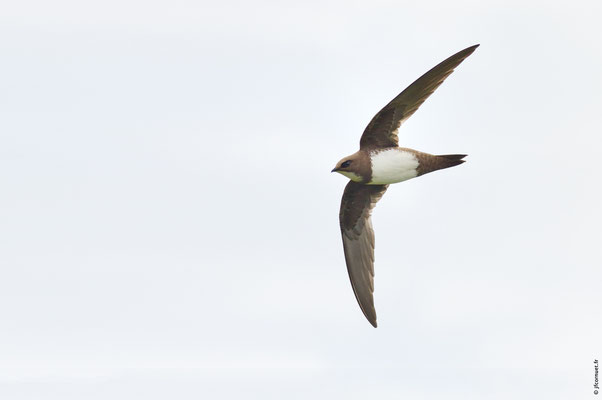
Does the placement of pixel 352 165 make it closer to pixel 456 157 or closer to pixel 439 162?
pixel 439 162

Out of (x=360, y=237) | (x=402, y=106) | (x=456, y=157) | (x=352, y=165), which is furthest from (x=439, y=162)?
(x=360, y=237)

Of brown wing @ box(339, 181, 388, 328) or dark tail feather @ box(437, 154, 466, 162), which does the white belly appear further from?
brown wing @ box(339, 181, 388, 328)

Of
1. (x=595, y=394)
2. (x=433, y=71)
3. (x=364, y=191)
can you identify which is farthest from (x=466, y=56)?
(x=595, y=394)

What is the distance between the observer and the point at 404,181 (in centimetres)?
2019

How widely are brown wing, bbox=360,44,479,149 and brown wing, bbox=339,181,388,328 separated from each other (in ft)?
5.31

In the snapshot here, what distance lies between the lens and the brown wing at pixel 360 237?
21.1m

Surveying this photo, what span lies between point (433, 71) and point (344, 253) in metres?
4.65

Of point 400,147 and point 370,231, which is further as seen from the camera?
point 370,231

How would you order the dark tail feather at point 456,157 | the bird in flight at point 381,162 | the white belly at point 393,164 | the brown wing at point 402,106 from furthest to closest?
the white belly at point 393,164
the dark tail feather at point 456,157
the bird in flight at point 381,162
the brown wing at point 402,106

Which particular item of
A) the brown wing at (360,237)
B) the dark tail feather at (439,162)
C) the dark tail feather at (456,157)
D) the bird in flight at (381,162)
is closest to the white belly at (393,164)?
the bird in flight at (381,162)

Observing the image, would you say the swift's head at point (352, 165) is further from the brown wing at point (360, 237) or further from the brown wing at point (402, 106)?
the brown wing at point (360, 237)

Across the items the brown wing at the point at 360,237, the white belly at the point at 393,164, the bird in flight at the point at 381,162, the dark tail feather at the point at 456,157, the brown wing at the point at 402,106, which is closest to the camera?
the brown wing at the point at 402,106

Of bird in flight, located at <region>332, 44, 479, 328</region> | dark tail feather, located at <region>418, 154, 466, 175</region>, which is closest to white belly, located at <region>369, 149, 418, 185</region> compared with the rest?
bird in flight, located at <region>332, 44, 479, 328</region>

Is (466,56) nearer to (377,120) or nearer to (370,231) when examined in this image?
(377,120)
